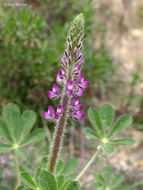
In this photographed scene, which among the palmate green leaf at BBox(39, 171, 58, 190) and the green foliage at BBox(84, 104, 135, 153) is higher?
the green foliage at BBox(84, 104, 135, 153)

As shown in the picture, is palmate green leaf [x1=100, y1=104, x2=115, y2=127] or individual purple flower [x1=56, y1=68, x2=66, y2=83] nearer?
individual purple flower [x1=56, y1=68, x2=66, y2=83]

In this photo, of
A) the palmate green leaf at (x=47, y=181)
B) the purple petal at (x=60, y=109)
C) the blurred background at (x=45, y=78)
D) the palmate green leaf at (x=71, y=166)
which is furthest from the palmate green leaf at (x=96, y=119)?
the blurred background at (x=45, y=78)

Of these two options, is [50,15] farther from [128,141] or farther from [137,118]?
[128,141]

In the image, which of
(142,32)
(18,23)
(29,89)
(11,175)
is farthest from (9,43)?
(142,32)

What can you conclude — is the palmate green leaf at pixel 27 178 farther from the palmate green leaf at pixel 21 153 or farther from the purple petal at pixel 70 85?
the purple petal at pixel 70 85

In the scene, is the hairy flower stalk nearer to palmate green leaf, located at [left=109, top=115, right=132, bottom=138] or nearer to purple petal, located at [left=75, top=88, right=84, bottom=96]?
purple petal, located at [left=75, top=88, right=84, bottom=96]

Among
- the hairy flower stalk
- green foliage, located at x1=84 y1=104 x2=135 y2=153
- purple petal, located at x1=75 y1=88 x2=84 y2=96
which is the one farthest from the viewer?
green foliage, located at x1=84 y1=104 x2=135 y2=153

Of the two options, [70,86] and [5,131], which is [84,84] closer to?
[70,86]

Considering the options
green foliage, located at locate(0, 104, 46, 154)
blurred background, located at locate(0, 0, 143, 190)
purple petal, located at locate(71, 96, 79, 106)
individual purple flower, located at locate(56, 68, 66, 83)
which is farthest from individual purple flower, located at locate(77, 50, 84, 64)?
blurred background, located at locate(0, 0, 143, 190)
